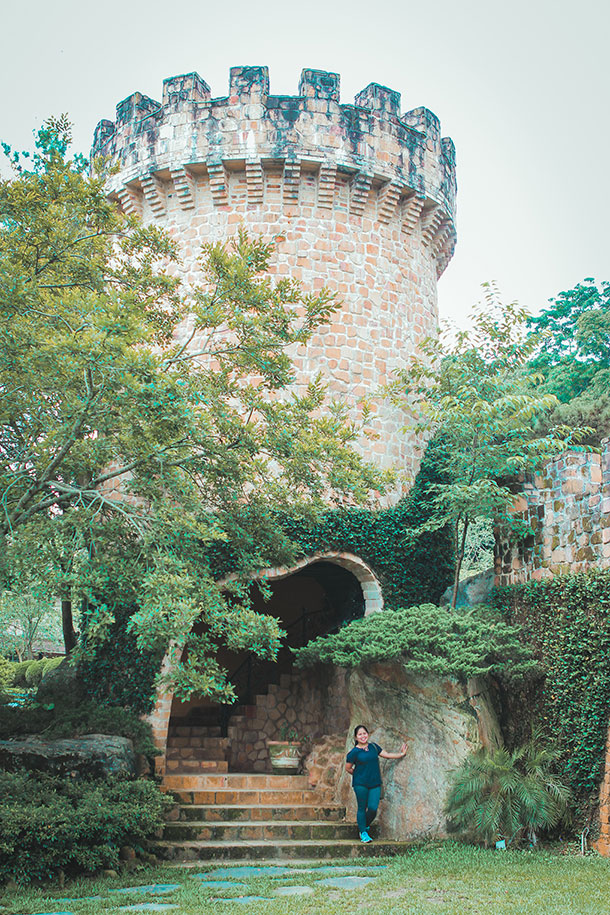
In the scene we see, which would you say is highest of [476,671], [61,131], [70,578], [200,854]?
[61,131]

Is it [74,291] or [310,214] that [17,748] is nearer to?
[74,291]

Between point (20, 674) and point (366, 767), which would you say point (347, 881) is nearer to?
point (366, 767)

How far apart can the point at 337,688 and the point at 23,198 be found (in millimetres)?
8670

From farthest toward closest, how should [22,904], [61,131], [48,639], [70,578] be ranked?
[48,639] → [61,131] → [70,578] → [22,904]

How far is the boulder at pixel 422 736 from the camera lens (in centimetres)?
946

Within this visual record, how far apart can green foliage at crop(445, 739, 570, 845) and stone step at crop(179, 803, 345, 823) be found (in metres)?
1.83

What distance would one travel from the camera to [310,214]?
13.5 m

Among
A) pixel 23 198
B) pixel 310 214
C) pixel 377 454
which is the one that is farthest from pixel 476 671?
pixel 310 214

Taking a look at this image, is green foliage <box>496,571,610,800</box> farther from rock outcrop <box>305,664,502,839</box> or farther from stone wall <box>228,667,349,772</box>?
stone wall <box>228,667,349,772</box>

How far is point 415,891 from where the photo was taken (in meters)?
6.86

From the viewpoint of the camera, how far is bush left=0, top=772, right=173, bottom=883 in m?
7.26

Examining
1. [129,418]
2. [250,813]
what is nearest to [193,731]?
[250,813]

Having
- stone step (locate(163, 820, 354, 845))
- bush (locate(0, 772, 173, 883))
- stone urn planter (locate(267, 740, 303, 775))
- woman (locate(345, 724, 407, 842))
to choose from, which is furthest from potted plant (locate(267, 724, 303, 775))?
bush (locate(0, 772, 173, 883))

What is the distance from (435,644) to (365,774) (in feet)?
5.66
